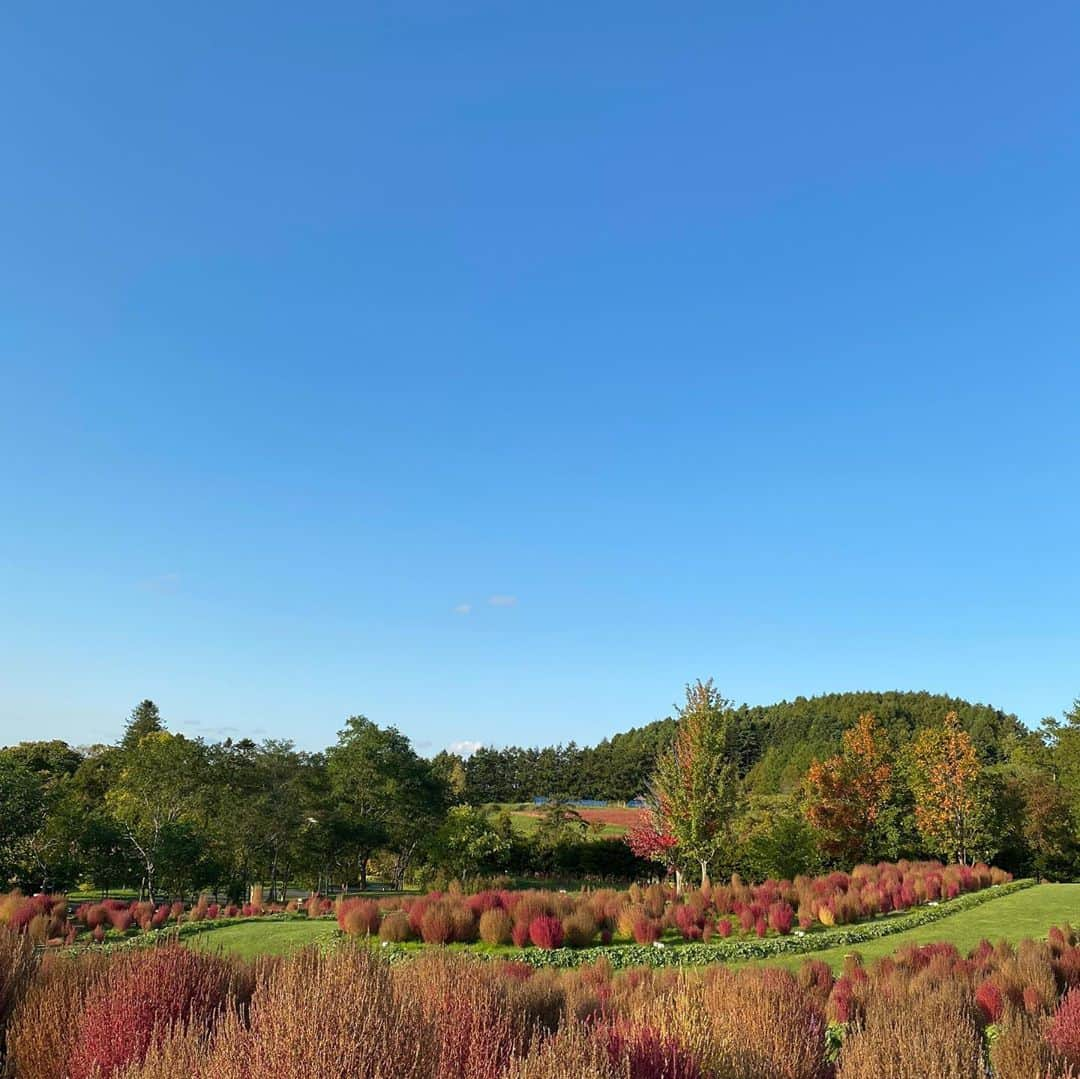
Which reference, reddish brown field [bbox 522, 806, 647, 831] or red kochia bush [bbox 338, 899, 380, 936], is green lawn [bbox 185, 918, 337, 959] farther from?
reddish brown field [bbox 522, 806, 647, 831]

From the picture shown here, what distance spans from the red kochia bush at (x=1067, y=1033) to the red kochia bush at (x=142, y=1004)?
6.57 meters

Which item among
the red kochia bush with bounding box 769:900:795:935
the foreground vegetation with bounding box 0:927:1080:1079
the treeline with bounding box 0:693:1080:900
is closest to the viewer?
the foreground vegetation with bounding box 0:927:1080:1079

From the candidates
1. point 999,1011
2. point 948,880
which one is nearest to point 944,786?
point 948,880

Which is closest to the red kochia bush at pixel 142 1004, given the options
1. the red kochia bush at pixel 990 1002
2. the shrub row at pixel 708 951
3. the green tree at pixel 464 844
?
the shrub row at pixel 708 951

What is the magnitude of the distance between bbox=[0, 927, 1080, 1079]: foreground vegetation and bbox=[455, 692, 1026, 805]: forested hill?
84281 millimetres

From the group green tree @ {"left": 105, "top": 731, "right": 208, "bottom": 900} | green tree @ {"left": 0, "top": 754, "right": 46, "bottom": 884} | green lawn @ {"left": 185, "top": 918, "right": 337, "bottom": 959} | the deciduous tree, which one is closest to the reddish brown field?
the deciduous tree

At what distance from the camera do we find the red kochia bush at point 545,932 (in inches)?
667

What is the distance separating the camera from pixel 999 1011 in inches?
370

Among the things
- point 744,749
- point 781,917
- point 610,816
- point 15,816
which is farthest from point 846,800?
point 744,749

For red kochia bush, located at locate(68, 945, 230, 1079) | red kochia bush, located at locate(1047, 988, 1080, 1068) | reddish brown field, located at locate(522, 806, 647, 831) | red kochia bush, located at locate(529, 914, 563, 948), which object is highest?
red kochia bush, located at locate(68, 945, 230, 1079)

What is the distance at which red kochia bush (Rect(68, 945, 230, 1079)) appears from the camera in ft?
16.7

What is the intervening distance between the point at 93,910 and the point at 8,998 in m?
19.0

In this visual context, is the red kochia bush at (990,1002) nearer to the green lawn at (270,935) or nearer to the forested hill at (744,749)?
the green lawn at (270,935)

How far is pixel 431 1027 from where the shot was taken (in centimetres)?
481
